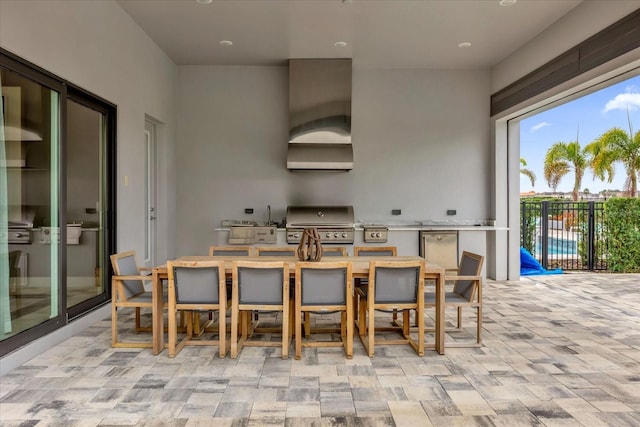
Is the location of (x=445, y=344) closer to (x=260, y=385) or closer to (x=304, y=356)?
(x=304, y=356)

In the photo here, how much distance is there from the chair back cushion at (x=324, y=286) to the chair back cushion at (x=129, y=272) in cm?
151

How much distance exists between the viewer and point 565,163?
12.1 m

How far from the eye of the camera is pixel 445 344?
3561 mm

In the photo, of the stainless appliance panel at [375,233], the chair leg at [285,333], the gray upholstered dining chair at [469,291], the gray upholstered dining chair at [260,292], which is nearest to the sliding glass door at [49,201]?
the gray upholstered dining chair at [260,292]

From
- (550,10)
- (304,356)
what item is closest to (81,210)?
(304,356)

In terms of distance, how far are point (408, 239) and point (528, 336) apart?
2692mm

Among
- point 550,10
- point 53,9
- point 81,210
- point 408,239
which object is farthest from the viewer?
point 408,239

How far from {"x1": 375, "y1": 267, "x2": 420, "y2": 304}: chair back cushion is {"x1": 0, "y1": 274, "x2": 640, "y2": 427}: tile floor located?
0.45 metres

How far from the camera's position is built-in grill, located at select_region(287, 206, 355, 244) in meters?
6.13

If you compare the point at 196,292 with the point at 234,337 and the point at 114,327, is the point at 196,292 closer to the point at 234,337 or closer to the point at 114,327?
the point at 234,337

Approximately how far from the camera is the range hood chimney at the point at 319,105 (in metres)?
6.27

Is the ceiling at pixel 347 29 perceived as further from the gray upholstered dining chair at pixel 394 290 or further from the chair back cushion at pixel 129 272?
the gray upholstered dining chair at pixel 394 290

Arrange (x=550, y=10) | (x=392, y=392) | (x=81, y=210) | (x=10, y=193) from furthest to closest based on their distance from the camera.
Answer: (x=550, y=10) < (x=81, y=210) < (x=10, y=193) < (x=392, y=392)

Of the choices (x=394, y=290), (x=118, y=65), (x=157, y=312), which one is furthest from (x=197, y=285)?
(x=118, y=65)
